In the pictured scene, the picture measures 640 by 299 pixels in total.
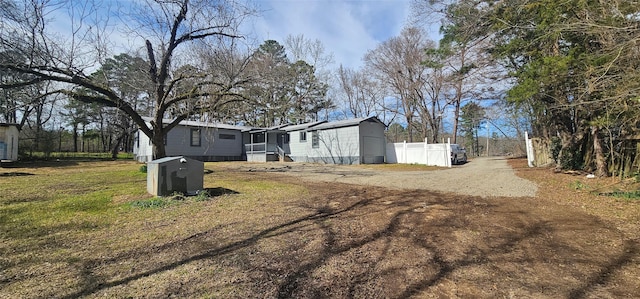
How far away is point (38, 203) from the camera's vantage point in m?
5.50

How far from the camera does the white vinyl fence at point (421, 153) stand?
58.1ft

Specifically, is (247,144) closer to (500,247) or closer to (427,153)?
(427,153)

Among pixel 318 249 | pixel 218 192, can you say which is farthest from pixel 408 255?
pixel 218 192

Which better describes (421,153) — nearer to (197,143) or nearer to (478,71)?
(478,71)

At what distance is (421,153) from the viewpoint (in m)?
18.8

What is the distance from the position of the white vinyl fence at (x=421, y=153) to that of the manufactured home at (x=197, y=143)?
12.2m

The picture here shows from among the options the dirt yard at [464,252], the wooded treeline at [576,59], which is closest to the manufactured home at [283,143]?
the wooded treeline at [576,59]

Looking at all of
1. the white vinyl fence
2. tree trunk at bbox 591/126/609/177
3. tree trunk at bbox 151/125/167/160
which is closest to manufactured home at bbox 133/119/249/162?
tree trunk at bbox 151/125/167/160

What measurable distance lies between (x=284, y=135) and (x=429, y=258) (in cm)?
2148

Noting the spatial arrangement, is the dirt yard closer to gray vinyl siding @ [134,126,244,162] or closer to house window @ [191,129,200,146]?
gray vinyl siding @ [134,126,244,162]

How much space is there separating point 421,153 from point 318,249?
669 inches

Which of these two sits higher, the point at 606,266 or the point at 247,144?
the point at 247,144

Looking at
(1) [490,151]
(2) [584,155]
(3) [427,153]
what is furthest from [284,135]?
(1) [490,151]

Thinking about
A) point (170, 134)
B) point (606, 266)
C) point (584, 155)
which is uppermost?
point (170, 134)
